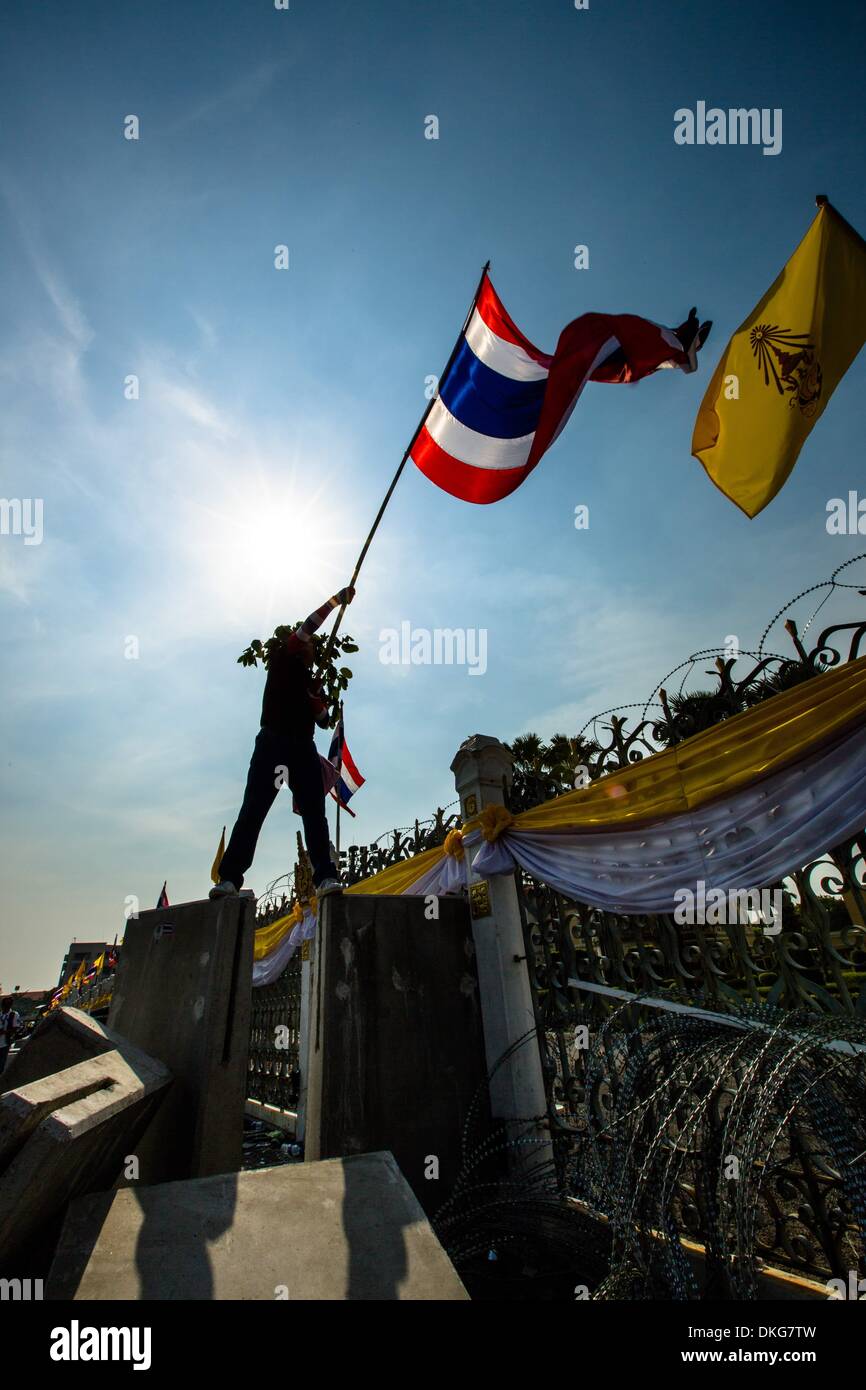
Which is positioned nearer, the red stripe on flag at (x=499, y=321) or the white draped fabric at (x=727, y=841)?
the white draped fabric at (x=727, y=841)

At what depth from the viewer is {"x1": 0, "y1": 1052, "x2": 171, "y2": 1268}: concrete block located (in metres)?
1.98

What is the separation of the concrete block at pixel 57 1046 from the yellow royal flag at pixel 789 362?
196 inches

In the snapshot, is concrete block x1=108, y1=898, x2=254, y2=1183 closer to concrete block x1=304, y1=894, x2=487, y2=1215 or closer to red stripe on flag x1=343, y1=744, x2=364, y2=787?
concrete block x1=304, y1=894, x2=487, y2=1215

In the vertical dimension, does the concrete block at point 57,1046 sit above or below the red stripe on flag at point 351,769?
below

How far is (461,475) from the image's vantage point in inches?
219

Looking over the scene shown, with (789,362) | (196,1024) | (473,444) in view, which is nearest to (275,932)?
(196,1024)

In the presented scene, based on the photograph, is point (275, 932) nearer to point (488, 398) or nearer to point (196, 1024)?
point (196, 1024)

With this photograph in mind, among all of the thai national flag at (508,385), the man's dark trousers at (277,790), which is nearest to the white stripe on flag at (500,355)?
the thai national flag at (508,385)

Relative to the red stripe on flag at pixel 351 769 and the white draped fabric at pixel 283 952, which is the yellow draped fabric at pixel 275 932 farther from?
the red stripe on flag at pixel 351 769

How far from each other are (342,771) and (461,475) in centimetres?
718

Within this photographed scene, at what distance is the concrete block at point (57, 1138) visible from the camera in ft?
6.50

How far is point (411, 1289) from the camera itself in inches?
78.8

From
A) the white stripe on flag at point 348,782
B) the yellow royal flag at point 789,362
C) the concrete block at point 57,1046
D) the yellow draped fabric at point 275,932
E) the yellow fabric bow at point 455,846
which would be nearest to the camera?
the concrete block at point 57,1046
